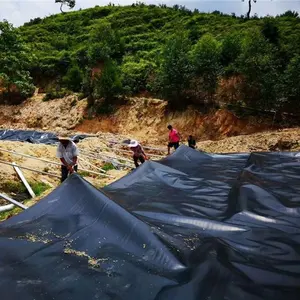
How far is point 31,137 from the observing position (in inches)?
522

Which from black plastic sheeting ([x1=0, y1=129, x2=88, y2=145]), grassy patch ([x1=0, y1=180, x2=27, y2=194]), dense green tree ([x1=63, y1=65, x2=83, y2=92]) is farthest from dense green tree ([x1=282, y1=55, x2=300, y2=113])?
dense green tree ([x1=63, y1=65, x2=83, y2=92])

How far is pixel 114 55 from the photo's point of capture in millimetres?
23094

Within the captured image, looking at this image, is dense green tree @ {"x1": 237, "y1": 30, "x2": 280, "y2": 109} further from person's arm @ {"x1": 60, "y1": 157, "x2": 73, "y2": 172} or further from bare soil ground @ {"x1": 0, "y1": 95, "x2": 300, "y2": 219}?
person's arm @ {"x1": 60, "y1": 157, "x2": 73, "y2": 172}

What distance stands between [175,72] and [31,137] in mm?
7033

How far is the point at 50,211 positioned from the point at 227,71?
47.0 feet

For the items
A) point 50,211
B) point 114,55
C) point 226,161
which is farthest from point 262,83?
point 114,55

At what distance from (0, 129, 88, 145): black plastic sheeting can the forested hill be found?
3509mm

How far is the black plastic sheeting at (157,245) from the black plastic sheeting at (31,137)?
31.6ft

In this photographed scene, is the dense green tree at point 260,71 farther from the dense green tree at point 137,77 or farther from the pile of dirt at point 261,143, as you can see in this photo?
the dense green tree at point 137,77

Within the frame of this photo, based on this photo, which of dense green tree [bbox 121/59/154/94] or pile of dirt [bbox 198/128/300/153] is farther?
dense green tree [bbox 121/59/154/94]

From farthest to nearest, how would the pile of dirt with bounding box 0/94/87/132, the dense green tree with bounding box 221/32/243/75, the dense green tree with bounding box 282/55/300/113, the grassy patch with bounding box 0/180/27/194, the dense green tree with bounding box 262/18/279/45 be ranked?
the pile of dirt with bounding box 0/94/87/132 → the dense green tree with bounding box 262/18/279/45 → the dense green tree with bounding box 221/32/243/75 → the dense green tree with bounding box 282/55/300/113 → the grassy patch with bounding box 0/180/27/194

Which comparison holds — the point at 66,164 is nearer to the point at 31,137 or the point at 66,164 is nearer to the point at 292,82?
the point at 31,137

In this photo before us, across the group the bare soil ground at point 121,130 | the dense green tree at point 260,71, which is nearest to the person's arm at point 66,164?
the bare soil ground at point 121,130

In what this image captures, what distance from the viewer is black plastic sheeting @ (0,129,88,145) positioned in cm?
1262
